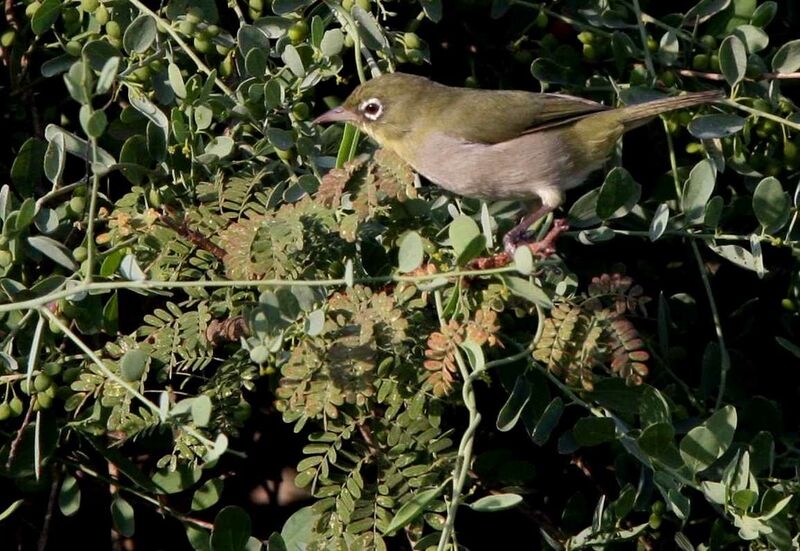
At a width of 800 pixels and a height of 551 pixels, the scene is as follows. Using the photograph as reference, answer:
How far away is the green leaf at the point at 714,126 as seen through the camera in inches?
115

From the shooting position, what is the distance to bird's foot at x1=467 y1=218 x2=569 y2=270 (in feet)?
8.06

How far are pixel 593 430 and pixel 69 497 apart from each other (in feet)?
4.25

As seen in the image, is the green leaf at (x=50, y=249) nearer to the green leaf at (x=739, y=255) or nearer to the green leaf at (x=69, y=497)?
the green leaf at (x=69, y=497)

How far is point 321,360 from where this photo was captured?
227 cm

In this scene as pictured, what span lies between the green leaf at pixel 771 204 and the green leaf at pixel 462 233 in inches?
34.2

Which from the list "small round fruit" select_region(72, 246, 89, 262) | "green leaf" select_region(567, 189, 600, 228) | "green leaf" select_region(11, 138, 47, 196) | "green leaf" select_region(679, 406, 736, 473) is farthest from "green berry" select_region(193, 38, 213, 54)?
"green leaf" select_region(679, 406, 736, 473)

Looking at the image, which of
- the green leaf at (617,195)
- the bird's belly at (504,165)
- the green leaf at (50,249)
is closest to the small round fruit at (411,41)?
the bird's belly at (504,165)

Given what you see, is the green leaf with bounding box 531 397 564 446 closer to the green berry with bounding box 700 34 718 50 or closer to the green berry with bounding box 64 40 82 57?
the green berry with bounding box 700 34 718 50

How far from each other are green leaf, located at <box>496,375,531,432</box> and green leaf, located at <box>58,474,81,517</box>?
3.51ft

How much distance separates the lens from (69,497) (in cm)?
272

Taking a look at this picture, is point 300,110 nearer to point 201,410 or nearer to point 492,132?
point 492,132

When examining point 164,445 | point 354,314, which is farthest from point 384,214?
point 164,445

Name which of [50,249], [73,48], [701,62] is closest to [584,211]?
[701,62]

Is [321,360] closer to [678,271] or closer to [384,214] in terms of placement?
[384,214]
